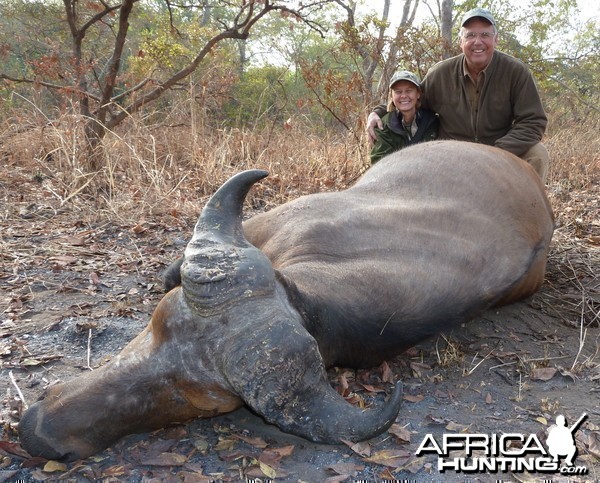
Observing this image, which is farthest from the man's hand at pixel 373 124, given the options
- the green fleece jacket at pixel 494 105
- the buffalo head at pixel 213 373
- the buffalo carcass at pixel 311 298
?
the buffalo head at pixel 213 373

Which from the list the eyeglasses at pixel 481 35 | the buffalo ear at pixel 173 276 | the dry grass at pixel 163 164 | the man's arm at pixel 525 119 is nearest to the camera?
the buffalo ear at pixel 173 276

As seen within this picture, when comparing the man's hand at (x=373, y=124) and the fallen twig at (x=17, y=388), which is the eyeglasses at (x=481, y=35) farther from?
the fallen twig at (x=17, y=388)

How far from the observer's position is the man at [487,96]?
5520mm

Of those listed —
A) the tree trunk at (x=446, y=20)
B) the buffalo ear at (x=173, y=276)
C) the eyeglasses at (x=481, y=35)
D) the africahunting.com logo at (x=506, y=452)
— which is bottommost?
the africahunting.com logo at (x=506, y=452)

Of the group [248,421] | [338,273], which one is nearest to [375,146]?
[338,273]

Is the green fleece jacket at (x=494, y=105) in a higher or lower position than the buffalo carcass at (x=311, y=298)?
higher

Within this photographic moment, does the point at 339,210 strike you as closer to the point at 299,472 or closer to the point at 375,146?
the point at 299,472

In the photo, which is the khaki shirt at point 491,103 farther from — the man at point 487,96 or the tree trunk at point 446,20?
the tree trunk at point 446,20

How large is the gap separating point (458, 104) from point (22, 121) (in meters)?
5.72

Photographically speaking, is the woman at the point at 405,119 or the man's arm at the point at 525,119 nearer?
the man's arm at the point at 525,119

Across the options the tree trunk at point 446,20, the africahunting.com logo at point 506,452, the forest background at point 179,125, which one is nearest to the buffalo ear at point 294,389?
the africahunting.com logo at point 506,452

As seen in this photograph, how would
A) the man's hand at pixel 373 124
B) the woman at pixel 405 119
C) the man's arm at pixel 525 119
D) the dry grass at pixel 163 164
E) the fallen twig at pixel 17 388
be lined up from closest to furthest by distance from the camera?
the fallen twig at pixel 17 388 < the man's arm at pixel 525 119 < the woman at pixel 405 119 < the dry grass at pixel 163 164 < the man's hand at pixel 373 124

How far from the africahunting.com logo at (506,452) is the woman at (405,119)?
374 centimetres

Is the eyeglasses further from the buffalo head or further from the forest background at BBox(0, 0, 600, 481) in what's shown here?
the buffalo head
